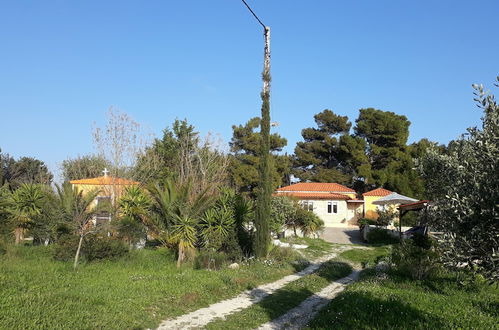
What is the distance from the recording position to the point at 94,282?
33.7ft

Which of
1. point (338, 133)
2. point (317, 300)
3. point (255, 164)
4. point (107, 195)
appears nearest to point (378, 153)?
point (338, 133)

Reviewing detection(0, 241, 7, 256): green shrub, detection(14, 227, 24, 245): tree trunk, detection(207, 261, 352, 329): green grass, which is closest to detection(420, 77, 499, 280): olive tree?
detection(207, 261, 352, 329): green grass

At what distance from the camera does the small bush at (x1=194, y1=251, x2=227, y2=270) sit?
45.3 feet

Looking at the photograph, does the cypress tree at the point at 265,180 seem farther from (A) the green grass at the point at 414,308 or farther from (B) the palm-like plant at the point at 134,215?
(A) the green grass at the point at 414,308

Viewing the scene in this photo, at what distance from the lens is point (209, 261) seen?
545 inches

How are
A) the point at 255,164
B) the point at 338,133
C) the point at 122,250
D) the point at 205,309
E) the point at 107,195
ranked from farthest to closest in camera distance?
1. the point at 338,133
2. the point at 255,164
3. the point at 107,195
4. the point at 122,250
5. the point at 205,309

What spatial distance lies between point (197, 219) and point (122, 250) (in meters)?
2.75

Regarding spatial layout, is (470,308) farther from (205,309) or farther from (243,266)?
(243,266)

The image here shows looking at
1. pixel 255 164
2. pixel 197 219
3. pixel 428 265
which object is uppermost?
pixel 255 164

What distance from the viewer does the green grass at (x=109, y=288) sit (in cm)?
693

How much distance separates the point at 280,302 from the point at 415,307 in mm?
3189

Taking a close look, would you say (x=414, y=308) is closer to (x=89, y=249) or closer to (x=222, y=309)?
(x=222, y=309)

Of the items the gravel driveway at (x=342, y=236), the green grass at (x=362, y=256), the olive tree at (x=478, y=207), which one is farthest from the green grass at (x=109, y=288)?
the gravel driveway at (x=342, y=236)

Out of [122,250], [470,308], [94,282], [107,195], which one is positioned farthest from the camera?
[107,195]
